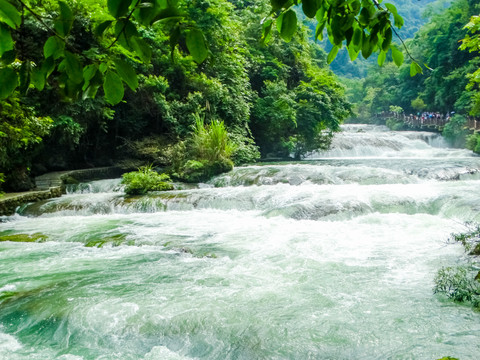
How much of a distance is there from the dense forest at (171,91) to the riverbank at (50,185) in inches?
19.7

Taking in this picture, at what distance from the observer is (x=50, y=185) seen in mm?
11070

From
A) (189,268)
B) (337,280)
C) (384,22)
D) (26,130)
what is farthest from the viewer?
(26,130)

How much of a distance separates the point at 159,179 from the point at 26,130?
143 inches

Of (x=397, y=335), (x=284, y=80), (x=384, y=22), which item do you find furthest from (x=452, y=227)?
(x=284, y=80)

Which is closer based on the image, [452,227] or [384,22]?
[384,22]

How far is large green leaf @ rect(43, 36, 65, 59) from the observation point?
1024 mm

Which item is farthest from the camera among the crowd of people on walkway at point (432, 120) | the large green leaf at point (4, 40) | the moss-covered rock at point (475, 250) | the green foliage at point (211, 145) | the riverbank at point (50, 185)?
the crowd of people on walkway at point (432, 120)

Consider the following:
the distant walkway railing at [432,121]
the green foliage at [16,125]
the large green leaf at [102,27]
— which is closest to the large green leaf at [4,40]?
the large green leaf at [102,27]

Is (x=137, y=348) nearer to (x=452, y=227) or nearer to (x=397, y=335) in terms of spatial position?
(x=397, y=335)

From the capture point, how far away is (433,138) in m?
26.9

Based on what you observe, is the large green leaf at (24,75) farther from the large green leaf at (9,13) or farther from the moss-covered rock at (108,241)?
the moss-covered rock at (108,241)

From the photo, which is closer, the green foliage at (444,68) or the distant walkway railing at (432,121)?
the distant walkway railing at (432,121)

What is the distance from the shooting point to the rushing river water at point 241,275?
327 centimetres

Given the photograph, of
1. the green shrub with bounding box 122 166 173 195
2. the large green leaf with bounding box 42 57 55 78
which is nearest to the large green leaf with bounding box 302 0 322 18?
the large green leaf with bounding box 42 57 55 78
